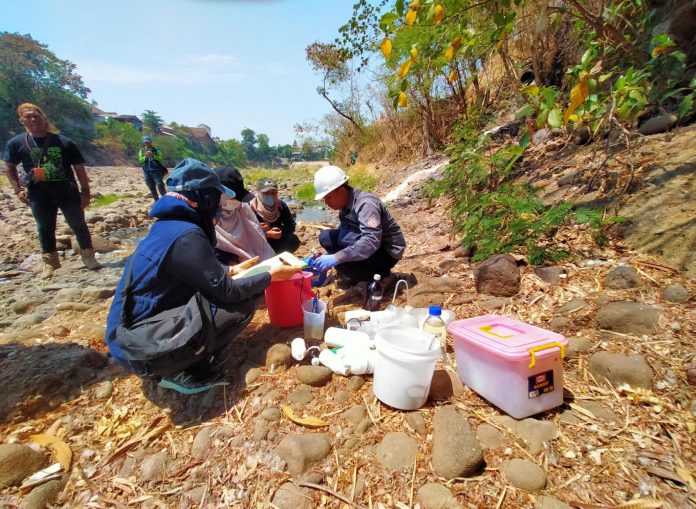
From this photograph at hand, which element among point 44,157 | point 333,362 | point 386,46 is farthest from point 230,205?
point 44,157

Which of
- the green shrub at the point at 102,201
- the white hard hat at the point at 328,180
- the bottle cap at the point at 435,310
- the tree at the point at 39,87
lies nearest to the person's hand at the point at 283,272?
the white hard hat at the point at 328,180

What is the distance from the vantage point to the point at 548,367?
1604 mm

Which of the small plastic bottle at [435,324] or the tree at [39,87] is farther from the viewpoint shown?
the tree at [39,87]

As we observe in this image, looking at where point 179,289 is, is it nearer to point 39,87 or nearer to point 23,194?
point 23,194

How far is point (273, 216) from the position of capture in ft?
13.5

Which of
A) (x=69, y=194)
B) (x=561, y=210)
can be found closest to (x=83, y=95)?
(x=69, y=194)

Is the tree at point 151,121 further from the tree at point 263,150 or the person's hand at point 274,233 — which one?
the person's hand at point 274,233

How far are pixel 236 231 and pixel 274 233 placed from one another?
0.56 m

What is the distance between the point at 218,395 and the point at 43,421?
106cm

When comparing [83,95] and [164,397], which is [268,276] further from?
[83,95]

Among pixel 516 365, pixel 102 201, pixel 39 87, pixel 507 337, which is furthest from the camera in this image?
pixel 39 87

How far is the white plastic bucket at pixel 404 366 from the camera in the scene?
1.70 metres

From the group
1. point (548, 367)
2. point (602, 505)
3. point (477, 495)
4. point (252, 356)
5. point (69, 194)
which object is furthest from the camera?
point (69, 194)

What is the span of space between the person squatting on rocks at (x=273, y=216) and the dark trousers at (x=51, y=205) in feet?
8.94
